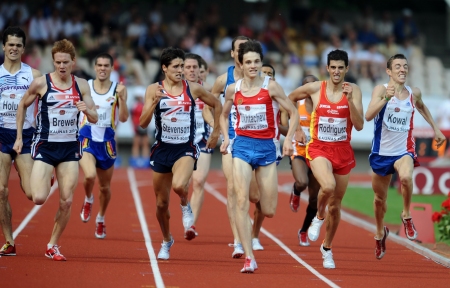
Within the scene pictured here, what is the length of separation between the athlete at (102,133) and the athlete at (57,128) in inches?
83.2

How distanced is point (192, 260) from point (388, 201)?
28.2 feet

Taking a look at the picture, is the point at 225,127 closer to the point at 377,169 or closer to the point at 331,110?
the point at 331,110

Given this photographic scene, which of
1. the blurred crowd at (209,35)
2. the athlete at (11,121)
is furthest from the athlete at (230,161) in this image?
the blurred crowd at (209,35)

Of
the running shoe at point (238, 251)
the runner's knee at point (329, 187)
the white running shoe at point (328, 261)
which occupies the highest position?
the runner's knee at point (329, 187)

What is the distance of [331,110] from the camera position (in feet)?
32.3

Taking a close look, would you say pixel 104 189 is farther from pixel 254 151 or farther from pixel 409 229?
pixel 409 229

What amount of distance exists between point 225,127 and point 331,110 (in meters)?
1.26

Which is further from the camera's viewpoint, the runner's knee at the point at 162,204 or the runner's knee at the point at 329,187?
the runner's knee at the point at 162,204

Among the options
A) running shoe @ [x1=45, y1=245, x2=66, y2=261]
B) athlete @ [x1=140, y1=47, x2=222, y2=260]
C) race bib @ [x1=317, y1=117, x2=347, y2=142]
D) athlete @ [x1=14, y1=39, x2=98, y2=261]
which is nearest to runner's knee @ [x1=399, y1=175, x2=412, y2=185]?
race bib @ [x1=317, y1=117, x2=347, y2=142]

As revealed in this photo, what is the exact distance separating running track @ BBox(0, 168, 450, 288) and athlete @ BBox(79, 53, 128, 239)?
0.50m

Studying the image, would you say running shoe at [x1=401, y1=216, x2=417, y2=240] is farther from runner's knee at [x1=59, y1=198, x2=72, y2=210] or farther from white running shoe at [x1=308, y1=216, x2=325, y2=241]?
runner's knee at [x1=59, y1=198, x2=72, y2=210]

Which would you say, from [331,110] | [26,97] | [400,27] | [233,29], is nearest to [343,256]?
[331,110]

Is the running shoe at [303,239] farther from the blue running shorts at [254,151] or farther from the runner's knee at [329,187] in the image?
the blue running shorts at [254,151]

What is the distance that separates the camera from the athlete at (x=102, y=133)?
11.8m
